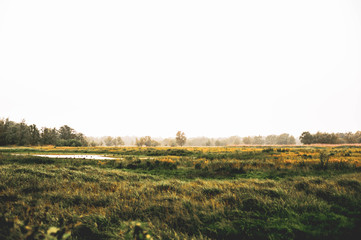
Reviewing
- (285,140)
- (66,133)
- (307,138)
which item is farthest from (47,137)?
(285,140)

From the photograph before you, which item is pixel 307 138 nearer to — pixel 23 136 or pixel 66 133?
pixel 66 133

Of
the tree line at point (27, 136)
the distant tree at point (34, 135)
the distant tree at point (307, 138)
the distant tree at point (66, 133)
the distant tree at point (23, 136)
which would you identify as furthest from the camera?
the distant tree at point (66, 133)

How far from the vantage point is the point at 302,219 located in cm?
474

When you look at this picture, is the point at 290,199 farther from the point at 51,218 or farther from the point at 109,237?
the point at 51,218

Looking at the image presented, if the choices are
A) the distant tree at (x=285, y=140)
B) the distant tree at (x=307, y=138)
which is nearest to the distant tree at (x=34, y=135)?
the distant tree at (x=307, y=138)

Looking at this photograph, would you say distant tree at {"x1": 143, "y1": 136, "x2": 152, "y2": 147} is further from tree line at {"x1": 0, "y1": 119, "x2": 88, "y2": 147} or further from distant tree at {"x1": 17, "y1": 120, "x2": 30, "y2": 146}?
distant tree at {"x1": 17, "y1": 120, "x2": 30, "y2": 146}

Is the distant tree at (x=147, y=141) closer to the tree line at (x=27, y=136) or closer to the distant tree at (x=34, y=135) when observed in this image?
the tree line at (x=27, y=136)

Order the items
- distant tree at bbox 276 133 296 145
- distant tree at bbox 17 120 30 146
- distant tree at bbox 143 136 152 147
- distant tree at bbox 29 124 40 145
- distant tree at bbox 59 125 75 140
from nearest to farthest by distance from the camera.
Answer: distant tree at bbox 17 120 30 146, distant tree at bbox 29 124 40 145, distant tree at bbox 59 125 75 140, distant tree at bbox 143 136 152 147, distant tree at bbox 276 133 296 145

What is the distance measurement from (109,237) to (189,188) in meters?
4.36

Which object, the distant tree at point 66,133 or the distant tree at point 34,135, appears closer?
the distant tree at point 34,135

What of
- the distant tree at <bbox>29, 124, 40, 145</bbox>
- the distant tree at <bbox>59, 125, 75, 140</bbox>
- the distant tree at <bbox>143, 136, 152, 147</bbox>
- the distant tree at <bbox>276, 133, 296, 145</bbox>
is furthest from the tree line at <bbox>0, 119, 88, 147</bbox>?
the distant tree at <bbox>276, 133, 296, 145</bbox>

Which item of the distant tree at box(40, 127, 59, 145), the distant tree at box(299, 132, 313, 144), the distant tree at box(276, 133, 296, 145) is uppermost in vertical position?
the distant tree at box(40, 127, 59, 145)

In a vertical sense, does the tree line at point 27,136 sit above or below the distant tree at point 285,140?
above

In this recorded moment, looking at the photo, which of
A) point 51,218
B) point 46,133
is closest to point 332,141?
point 51,218
